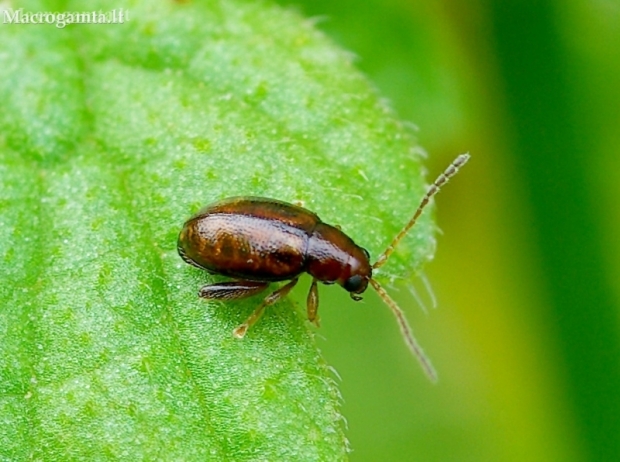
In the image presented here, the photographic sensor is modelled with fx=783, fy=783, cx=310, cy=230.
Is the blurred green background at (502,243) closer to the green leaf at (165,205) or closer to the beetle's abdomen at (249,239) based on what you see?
the green leaf at (165,205)

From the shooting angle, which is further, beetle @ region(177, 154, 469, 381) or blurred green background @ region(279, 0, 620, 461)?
blurred green background @ region(279, 0, 620, 461)

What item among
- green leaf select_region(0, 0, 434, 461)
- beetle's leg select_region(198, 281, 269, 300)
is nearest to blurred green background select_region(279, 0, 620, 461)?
green leaf select_region(0, 0, 434, 461)

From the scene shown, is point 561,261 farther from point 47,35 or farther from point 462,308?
point 47,35

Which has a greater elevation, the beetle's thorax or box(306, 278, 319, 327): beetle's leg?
the beetle's thorax

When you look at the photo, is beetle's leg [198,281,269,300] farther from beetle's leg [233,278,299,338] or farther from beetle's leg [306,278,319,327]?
beetle's leg [306,278,319,327]

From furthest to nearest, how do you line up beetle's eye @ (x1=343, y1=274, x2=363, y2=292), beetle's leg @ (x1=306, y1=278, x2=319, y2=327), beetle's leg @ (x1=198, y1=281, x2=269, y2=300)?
beetle's eye @ (x1=343, y1=274, x2=363, y2=292), beetle's leg @ (x1=306, y1=278, x2=319, y2=327), beetle's leg @ (x1=198, y1=281, x2=269, y2=300)

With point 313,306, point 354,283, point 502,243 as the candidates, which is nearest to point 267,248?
point 313,306
